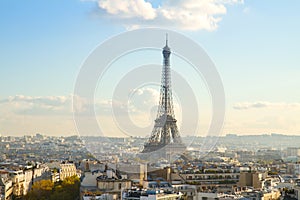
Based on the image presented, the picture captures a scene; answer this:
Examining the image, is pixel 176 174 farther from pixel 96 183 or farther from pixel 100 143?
pixel 100 143

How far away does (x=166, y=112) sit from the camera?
47844 mm

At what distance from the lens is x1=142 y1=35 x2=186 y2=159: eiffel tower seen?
1815 inches

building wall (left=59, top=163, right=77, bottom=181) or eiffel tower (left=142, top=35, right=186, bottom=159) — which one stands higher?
eiffel tower (left=142, top=35, right=186, bottom=159)

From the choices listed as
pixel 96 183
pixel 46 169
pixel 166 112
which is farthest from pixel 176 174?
pixel 166 112

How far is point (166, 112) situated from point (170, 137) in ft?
7.06

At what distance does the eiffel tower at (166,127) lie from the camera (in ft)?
151

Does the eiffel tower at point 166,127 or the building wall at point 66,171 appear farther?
the eiffel tower at point 166,127

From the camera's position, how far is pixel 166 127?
153 ft

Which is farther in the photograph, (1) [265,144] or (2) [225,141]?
(1) [265,144]

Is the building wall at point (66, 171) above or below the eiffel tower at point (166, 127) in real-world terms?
below

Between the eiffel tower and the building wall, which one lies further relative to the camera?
the eiffel tower

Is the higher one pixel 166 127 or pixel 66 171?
pixel 166 127

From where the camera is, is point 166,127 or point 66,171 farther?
point 166,127

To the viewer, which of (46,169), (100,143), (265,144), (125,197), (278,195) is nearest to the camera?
(125,197)
